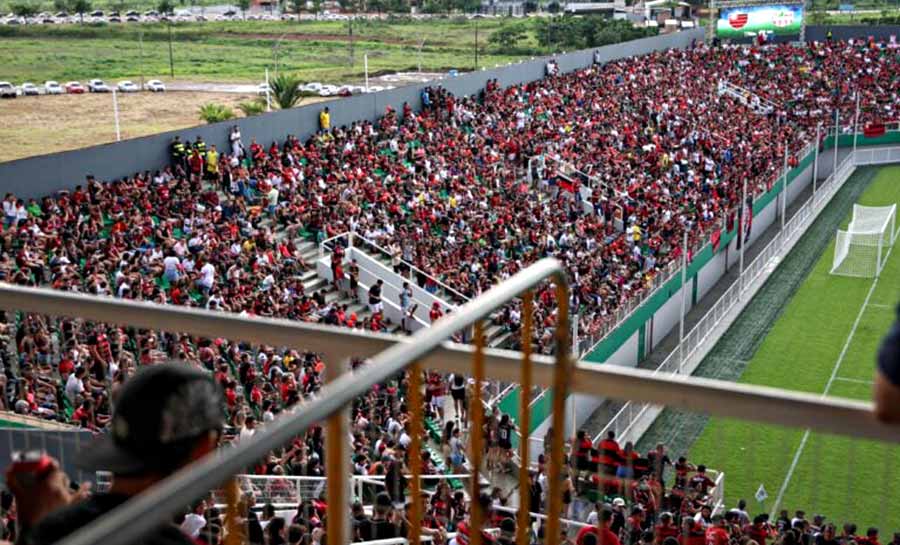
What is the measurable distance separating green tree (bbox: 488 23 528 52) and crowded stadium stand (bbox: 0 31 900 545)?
85.7ft

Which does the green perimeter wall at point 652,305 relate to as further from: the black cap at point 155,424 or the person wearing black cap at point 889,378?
the black cap at point 155,424

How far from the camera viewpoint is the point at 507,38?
80.8 meters

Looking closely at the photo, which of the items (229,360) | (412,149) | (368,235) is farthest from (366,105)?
(229,360)

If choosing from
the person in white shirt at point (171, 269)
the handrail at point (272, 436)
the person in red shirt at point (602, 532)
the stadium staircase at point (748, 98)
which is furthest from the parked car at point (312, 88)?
the handrail at point (272, 436)

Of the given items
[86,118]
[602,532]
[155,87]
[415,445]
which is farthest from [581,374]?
[155,87]

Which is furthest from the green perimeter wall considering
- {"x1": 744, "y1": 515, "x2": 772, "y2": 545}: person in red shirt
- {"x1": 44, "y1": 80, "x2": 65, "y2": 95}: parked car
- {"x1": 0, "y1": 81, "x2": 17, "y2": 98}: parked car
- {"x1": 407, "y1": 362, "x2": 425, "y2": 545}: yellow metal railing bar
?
{"x1": 0, "y1": 81, "x2": 17, "y2": 98}: parked car

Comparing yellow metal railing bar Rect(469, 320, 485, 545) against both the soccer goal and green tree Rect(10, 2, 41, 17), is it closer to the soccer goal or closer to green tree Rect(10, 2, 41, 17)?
the soccer goal

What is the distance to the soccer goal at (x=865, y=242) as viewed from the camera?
102 ft

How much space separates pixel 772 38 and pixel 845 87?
8.73m

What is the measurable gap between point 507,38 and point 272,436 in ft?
267

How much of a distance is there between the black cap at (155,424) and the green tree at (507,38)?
7890 cm

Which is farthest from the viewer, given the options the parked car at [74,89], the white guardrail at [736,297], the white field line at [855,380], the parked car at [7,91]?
the parked car at [74,89]

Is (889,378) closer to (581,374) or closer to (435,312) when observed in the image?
(581,374)

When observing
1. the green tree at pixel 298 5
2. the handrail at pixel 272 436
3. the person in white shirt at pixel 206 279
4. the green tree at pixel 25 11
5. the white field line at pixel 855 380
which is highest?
the green tree at pixel 298 5
